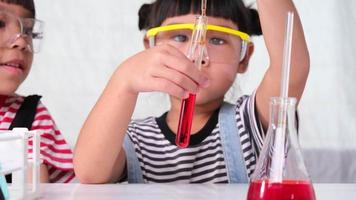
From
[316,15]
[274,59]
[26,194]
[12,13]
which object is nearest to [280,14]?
[274,59]

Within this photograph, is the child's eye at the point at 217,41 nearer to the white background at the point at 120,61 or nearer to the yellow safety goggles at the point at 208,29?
the yellow safety goggles at the point at 208,29

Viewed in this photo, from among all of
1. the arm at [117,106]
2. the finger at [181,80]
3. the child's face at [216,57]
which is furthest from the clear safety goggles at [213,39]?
the finger at [181,80]

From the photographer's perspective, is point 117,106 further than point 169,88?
Yes

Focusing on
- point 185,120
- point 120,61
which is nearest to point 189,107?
point 185,120

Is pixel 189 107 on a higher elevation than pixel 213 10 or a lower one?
lower

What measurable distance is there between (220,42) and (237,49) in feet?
0.12

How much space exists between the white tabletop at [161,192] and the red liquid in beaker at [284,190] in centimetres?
18

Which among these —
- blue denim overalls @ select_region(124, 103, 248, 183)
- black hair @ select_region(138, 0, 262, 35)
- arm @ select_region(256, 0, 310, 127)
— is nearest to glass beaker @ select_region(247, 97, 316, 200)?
arm @ select_region(256, 0, 310, 127)

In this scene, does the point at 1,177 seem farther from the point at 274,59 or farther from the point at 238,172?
the point at 238,172

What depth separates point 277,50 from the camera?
0.87 metres

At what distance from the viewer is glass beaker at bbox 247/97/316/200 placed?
0.46 m

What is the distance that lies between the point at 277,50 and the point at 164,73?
25 centimetres

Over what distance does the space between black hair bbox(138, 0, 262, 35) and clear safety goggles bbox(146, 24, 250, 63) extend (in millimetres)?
67

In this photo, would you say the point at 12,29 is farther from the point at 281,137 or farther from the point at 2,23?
the point at 281,137
